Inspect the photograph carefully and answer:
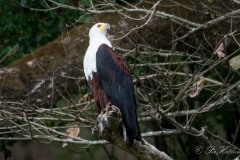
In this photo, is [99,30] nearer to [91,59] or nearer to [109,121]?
[91,59]

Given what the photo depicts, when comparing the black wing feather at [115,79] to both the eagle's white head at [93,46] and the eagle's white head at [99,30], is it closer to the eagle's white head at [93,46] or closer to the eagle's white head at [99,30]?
the eagle's white head at [93,46]

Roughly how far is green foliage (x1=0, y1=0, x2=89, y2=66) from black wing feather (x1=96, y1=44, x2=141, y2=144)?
1.69m

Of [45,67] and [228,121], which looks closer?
[45,67]

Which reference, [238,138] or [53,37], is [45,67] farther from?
[238,138]

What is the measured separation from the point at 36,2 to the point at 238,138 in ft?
7.69

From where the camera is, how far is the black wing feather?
15.9ft

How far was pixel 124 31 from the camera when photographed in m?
6.22

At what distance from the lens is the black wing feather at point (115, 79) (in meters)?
4.85

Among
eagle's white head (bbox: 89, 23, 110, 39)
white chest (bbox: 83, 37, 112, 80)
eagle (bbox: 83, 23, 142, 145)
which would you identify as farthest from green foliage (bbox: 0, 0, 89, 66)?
eagle (bbox: 83, 23, 142, 145)

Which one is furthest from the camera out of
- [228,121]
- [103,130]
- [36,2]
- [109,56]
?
[228,121]

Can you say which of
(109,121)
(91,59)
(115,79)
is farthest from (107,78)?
(109,121)

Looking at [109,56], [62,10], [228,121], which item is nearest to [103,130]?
[109,56]

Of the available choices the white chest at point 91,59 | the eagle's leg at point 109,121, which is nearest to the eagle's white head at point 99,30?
the white chest at point 91,59

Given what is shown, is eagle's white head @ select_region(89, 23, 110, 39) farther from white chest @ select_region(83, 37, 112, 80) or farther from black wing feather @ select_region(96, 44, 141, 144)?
black wing feather @ select_region(96, 44, 141, 144)
